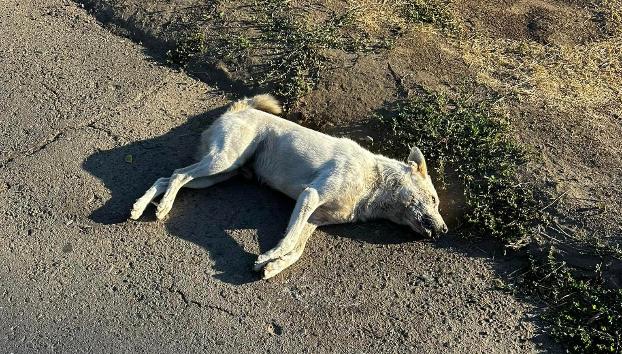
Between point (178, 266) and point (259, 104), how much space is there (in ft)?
6.52

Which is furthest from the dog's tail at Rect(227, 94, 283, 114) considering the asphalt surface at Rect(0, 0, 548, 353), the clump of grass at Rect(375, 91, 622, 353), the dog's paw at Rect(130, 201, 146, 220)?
the dog's paw at Rect(130, 201, 146, 220)

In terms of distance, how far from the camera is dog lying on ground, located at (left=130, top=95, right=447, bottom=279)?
576 cm

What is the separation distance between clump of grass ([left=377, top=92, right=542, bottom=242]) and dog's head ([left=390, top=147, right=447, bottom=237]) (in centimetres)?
30

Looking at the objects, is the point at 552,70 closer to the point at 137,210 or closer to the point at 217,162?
the point at 217,162

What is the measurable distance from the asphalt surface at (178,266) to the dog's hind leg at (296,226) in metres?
0.15

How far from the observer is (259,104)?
261 inches

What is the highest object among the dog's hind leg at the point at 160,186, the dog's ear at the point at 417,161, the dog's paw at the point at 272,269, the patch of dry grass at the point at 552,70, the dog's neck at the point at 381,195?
the patch of dry grass at the point at 552,70

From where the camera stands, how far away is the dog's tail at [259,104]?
6562 millimetres

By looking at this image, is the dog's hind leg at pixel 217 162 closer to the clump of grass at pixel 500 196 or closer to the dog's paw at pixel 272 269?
the dog's paw at pixel 272 269

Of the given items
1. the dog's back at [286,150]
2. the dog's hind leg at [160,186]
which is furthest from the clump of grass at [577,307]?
the dog's hind leg at [160,186]

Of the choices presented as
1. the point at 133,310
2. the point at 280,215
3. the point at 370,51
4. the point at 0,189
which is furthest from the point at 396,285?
the point at 0,189

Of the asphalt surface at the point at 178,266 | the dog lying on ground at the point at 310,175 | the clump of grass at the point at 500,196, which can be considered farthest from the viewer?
the dog lying on ground at the point at 310,175

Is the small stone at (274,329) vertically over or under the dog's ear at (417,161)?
under

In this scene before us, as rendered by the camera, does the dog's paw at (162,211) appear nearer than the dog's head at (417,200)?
Yes
